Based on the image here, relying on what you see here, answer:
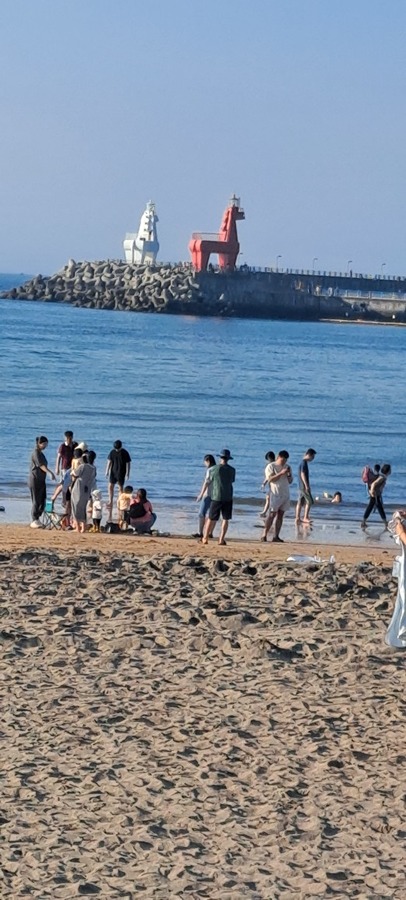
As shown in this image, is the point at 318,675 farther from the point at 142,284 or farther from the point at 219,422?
the point at 142,284

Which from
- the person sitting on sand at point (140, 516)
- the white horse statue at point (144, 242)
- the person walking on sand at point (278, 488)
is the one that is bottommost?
the person sitting on sand at point (140, 516)

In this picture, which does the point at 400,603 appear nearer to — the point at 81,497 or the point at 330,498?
the point at 81,497


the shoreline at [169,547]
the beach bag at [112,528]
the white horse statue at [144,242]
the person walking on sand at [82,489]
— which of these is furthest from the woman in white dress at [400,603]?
the white horse statue at [144,242]

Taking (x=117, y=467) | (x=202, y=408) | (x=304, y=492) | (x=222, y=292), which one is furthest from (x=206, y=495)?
(x=222, y=292)

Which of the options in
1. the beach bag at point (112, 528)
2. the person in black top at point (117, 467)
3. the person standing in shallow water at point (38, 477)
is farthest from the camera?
the person in black top at point (117, 467)

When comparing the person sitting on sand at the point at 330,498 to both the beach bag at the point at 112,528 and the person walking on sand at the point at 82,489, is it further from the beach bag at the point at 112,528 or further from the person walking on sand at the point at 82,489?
the person walking on sand at the point at 82,489

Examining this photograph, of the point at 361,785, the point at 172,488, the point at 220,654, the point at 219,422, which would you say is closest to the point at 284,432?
the point at 219,422

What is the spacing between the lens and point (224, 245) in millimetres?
96500

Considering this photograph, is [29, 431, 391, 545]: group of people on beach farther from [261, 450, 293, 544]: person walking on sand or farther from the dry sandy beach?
the dry sandy beach

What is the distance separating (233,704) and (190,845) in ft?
6.05

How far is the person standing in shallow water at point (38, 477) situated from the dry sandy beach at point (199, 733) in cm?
344

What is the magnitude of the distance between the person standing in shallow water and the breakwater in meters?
77.2

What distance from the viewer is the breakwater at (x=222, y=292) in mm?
93375

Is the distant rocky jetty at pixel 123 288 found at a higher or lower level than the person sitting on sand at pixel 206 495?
higher
